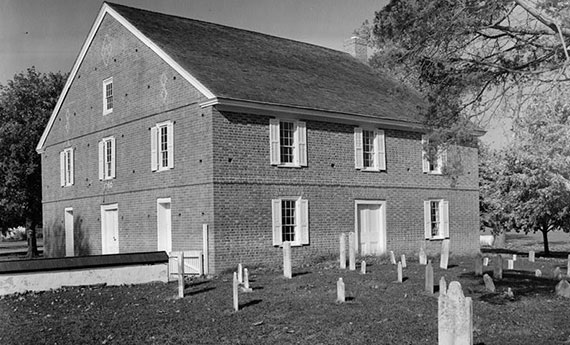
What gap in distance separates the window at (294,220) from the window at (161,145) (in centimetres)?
413

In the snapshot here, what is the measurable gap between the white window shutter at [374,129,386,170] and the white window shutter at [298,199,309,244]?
426 cm

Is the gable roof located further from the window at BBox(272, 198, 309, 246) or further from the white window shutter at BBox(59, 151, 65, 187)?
the window at BBox(272, 198, 309, 246)

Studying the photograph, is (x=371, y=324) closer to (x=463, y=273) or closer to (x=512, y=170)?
(x=463, y=273)

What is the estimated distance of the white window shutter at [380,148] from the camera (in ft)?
79.0

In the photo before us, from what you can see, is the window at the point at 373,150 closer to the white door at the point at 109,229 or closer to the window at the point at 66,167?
the white door at the point at 109,229

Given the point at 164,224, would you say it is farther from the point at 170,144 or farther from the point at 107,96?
the point at 107,96

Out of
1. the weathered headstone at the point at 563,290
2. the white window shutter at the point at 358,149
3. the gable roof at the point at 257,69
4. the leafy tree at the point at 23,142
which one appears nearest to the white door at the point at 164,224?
the gable roof at the point at 257,69

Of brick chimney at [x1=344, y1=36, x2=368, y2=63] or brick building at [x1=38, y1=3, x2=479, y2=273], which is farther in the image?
brick chimney at [x1=344, y1=36, x2=368, y2=63]

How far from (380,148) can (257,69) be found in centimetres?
565

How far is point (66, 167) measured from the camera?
92.9 ft

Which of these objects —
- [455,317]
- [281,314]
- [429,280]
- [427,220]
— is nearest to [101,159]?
[427,220]

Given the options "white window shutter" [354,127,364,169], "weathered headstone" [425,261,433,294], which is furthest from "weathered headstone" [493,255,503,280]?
"white window shutter" [354,127,364,169]

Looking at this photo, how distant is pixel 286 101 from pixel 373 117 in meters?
4.17

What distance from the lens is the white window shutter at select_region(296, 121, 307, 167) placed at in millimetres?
21344
